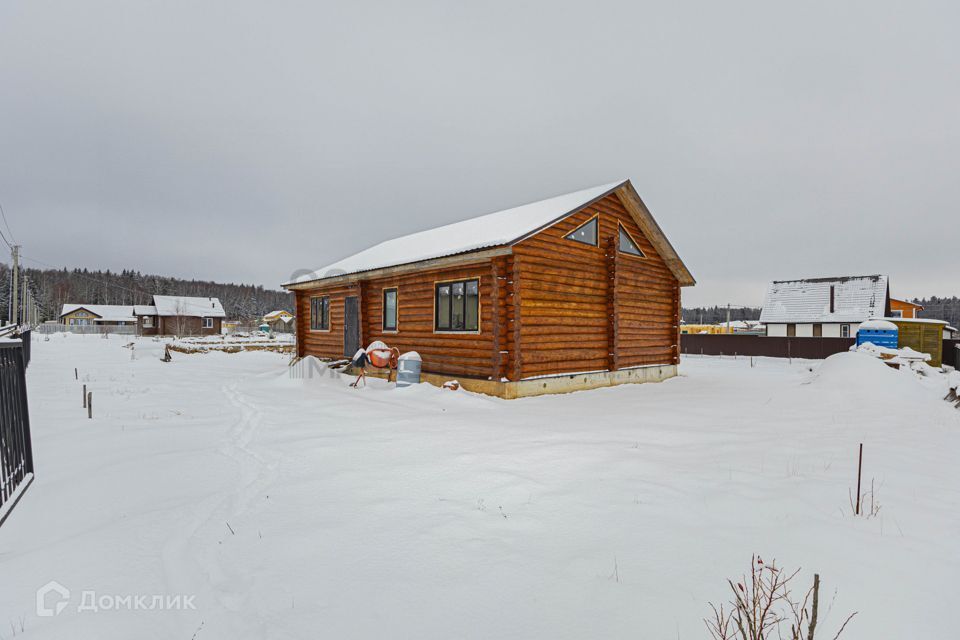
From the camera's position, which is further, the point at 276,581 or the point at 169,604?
the point at 276,581

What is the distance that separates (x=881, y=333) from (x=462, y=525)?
2460 cm

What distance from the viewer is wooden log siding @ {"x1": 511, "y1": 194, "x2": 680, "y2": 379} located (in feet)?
39.2

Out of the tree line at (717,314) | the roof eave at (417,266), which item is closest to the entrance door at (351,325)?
the roof eave at (417,266)

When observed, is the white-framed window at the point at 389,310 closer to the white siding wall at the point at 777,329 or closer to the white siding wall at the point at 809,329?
the white siding wall at the point at 809,329

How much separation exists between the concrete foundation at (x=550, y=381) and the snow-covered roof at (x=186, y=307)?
5287 cm

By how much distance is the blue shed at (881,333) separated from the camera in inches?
811

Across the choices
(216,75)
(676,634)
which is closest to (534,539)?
(676,634)

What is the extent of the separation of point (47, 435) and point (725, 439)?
1053 centimetres

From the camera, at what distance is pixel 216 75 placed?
2011 centimetres

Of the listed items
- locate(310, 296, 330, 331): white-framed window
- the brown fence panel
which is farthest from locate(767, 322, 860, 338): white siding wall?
locate(310, 296, 330, 331): white-framed window

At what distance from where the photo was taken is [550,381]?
1234cm

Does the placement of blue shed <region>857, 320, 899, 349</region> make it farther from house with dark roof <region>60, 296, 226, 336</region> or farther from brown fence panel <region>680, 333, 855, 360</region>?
house with dark roof <region>60, 296, 226, 336</region>

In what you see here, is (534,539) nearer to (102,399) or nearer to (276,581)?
(276,581)

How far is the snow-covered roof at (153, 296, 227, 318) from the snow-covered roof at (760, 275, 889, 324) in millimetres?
62197
